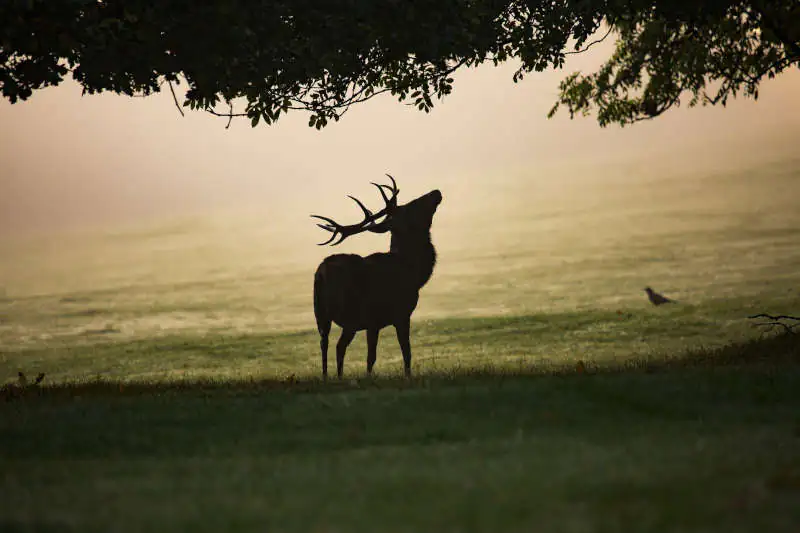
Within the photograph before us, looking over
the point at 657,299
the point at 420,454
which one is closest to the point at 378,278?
the point at 420,454

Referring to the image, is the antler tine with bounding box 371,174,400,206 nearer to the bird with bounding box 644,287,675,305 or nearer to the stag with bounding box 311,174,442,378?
the stag with bounding box 311,174,442,378

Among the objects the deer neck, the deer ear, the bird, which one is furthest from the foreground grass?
the bird

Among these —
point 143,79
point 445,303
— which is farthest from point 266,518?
point 445,303

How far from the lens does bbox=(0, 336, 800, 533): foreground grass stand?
7.05 m

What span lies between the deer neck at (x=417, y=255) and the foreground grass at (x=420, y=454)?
7.48ft

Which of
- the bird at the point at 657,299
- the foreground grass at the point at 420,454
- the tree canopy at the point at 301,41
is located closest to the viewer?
the foreground grass at the point at 420,454

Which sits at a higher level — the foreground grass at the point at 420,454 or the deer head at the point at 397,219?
the deer head at the point at 397,219

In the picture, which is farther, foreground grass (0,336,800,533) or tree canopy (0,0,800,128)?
tree canopy (0,0,800,128)

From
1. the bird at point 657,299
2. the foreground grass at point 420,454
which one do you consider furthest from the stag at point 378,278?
the bird at point 657,299

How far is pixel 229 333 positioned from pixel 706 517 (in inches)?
961

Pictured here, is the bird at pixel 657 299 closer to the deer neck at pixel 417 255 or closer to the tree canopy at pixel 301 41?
the tree canopy at pixel 301 41

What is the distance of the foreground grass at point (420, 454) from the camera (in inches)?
277

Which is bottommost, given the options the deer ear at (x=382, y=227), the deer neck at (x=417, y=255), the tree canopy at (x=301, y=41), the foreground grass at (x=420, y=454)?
the foreground grass at (x=420, y=454)

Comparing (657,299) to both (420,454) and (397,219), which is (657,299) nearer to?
(397,219)
